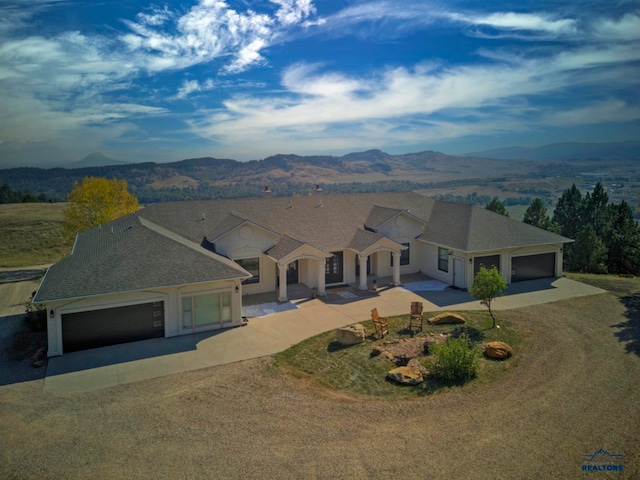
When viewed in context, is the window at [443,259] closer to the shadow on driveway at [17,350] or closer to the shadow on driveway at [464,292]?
the shadow on driveway at [464,292]

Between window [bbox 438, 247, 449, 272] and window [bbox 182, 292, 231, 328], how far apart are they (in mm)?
14451

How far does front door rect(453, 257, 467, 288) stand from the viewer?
25453mm

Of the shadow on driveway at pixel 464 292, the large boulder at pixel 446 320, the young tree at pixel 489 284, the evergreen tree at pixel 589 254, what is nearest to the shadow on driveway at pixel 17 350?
the large boulder at pixel 446 320

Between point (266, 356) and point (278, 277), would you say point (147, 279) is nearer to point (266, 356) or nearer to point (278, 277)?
point (266, 356)

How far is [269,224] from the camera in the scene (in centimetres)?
2719

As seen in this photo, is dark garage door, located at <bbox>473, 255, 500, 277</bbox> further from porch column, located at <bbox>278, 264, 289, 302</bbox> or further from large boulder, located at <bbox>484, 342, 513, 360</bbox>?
porch column, located at <bbox>278, 264, 289, 302</bbox>

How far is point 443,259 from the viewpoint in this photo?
27.4 m

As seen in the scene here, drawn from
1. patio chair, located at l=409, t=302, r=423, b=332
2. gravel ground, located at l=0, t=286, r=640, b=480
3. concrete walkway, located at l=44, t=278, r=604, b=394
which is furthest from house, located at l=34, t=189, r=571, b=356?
patio chair, located at l=409, t=302, r=423, b=332

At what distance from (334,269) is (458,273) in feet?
24.9

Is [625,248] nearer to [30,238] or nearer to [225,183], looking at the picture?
[30,238]

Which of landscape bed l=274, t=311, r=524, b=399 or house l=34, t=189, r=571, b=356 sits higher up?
house l=34, t=189, r=571, b=356

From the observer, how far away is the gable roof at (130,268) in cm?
1684

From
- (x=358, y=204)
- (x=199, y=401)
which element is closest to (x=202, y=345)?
(x=199, y=401)

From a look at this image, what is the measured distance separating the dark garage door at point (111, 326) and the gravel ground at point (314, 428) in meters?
2.58
